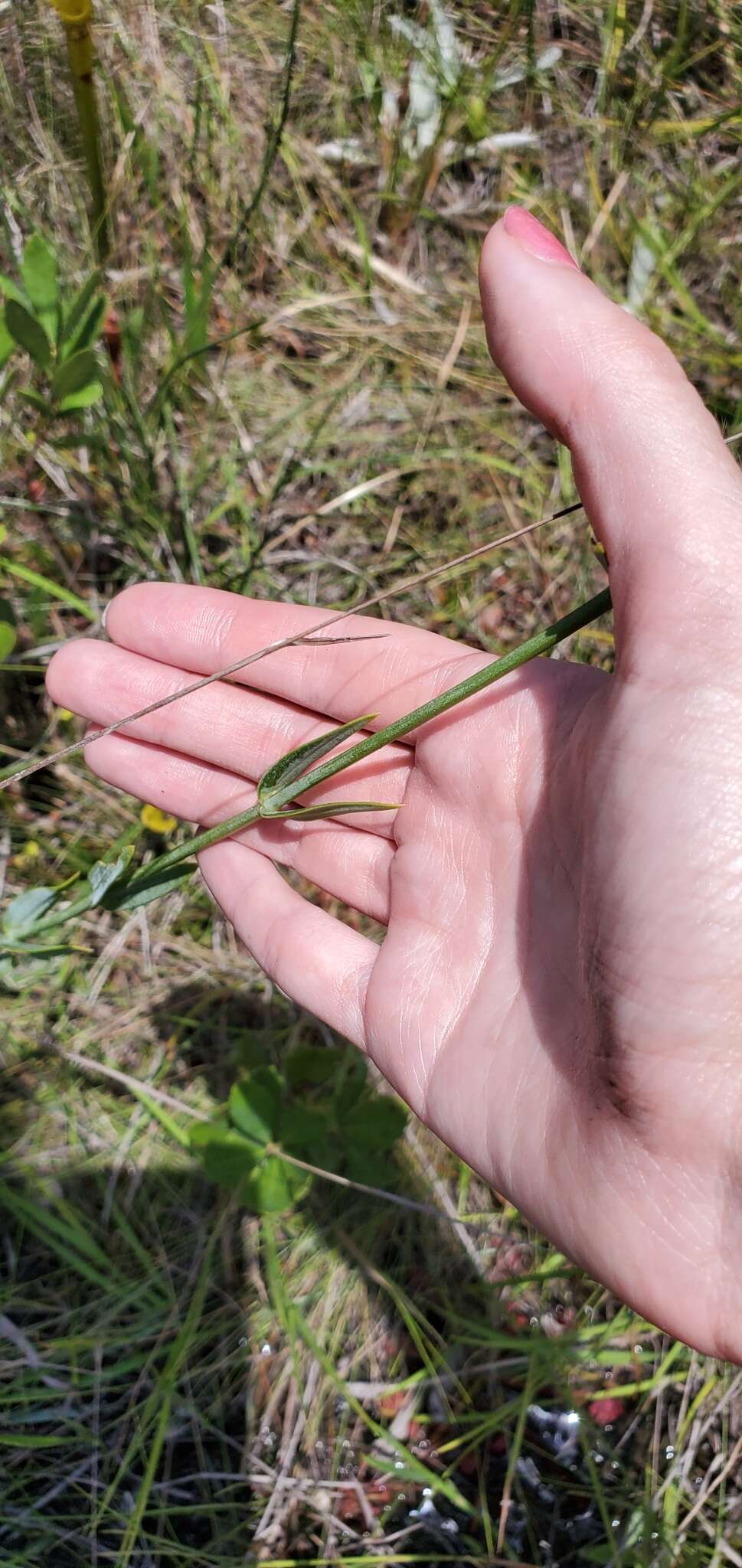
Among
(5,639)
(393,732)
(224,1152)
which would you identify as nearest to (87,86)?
(5,639)

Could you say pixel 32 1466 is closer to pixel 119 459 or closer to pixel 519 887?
pixel 519 887

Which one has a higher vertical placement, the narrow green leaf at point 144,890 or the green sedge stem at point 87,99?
the green sedge stem at point 87,99

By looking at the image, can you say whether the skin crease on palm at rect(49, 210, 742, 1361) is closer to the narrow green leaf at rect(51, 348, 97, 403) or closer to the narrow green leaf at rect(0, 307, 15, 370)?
the narrow green leaf at rect(51, 348, 97, 403)

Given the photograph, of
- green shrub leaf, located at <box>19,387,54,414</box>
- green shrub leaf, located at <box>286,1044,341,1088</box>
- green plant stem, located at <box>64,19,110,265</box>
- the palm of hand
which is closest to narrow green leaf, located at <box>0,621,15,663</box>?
green shrub leaf, located at <box>19,387,54,414</box>

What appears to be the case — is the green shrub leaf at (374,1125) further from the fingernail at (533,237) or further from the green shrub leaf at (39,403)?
the fingernail at (533,237)

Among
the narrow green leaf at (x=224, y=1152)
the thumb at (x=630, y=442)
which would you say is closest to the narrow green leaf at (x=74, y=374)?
the thumb at (x=630, y=442)

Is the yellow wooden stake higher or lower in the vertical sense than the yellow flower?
higher

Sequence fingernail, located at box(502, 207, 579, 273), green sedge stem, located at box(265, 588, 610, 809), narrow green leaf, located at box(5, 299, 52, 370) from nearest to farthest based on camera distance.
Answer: green sedge stem, located at box(265, 588, 610, 809) < fingernail, located at box(502, 207, 579, 273) < narrow green leaf, located at box(5, 299, 52, 370)
